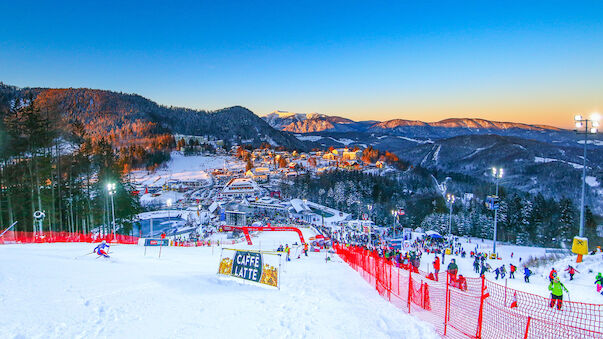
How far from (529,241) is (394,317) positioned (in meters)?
55.5

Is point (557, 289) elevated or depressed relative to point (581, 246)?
elevated

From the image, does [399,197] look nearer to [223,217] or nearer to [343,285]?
[223,217]

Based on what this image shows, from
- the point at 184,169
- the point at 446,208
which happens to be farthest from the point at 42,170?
the point at 184,169

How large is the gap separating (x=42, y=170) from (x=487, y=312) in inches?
1069

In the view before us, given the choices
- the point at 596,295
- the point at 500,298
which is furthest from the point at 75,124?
the point at 596,295

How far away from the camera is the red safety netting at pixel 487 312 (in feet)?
18.5

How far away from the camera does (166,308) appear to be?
21.0 feet

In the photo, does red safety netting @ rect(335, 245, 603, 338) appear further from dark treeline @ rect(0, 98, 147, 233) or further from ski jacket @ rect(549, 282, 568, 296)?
dark treeline @ rect(0, 98, 147, 233)

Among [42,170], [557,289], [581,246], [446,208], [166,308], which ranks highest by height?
[42,170]

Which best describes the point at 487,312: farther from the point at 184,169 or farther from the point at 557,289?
the point at 184,169

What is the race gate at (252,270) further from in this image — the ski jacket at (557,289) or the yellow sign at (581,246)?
the yellow sign at (581,246)

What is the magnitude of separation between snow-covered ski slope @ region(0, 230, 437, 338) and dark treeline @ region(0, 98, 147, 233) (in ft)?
52.2

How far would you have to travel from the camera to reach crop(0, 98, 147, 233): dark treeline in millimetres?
20719

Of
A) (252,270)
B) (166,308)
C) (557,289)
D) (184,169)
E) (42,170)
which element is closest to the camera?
(166,308)
